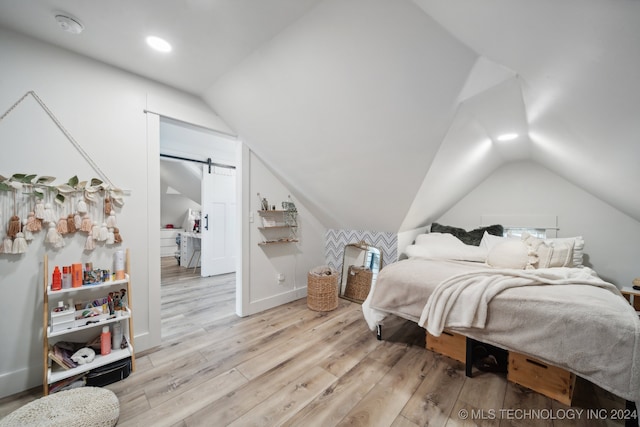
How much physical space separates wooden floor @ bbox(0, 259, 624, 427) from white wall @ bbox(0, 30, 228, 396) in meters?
0.36

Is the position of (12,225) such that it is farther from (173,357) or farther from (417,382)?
(417,382)

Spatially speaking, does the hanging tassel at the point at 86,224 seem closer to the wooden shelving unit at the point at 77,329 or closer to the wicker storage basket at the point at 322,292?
the wooden shelving unit at the point at 77,329

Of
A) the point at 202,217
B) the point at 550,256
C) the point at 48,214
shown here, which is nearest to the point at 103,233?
the point at 48,214

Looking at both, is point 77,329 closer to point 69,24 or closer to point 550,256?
point 69,24

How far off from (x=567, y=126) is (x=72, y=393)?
3722mm

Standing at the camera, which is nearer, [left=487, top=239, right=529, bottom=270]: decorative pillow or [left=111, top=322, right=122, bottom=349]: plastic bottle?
[left=111, top=322, right=122, bottom=349]: plastic bottle

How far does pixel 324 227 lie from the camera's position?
153 inches

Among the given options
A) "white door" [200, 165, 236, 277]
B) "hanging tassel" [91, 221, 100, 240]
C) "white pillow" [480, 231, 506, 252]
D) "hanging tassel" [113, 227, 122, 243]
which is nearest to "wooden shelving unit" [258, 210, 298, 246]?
"hanging tassel" [113, 227, 122, 243]

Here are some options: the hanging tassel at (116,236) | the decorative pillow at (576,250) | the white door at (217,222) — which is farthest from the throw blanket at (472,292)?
the white door at (217,222)

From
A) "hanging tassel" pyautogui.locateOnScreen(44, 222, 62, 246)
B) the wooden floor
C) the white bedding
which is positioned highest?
"hanging tassel" pyautogui.locateOnScreen(44, 222, 62, 246)

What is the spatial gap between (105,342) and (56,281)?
558mm

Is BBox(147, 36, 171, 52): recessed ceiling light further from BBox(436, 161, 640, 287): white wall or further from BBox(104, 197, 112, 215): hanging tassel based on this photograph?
BBox(436, 161, 640, 287): white wall

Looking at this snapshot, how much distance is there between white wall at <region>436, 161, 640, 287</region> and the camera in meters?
2.71

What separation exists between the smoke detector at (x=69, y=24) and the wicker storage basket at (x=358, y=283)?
3.47 m
